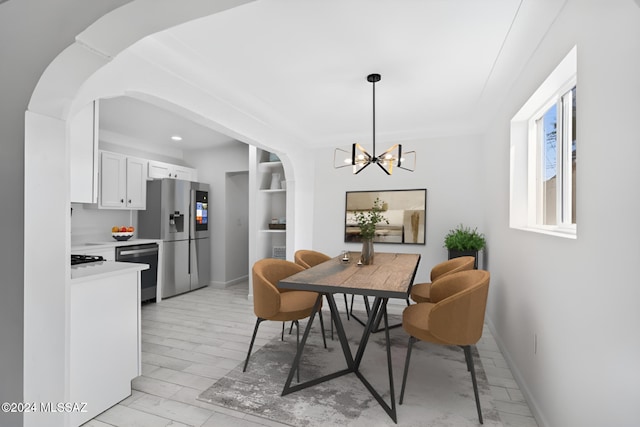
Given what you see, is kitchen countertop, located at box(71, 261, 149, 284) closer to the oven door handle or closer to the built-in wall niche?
the oven door handle

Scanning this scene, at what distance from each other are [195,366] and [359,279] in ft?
5.33

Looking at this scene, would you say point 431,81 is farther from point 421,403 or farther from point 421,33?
point 421,403

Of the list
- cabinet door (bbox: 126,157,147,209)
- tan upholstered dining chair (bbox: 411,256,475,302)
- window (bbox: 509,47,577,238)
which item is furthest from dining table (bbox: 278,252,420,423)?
cabinet door (bbox: 126,157,147,209)

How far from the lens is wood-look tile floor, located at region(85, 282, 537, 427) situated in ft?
6.35

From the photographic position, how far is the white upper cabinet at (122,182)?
430 cm

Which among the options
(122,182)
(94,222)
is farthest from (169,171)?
(94,222)

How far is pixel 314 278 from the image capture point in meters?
2.25

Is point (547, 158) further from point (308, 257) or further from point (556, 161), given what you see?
point (308, 257)

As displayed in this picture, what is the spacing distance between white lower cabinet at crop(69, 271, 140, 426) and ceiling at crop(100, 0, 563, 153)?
1.67 metres

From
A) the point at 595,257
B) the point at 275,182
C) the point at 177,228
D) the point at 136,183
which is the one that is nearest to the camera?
the point at 595,257

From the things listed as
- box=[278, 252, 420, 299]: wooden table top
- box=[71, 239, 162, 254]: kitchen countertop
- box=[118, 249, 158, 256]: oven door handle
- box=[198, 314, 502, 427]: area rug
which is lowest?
box=[198, 314, 502, 427]: area rug

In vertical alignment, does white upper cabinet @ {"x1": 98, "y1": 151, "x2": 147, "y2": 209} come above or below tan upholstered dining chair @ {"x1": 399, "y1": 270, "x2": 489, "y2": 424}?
above

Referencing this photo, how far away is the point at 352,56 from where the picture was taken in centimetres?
243

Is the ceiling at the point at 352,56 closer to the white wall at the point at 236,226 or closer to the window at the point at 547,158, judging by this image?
the window at the point at 547,158
